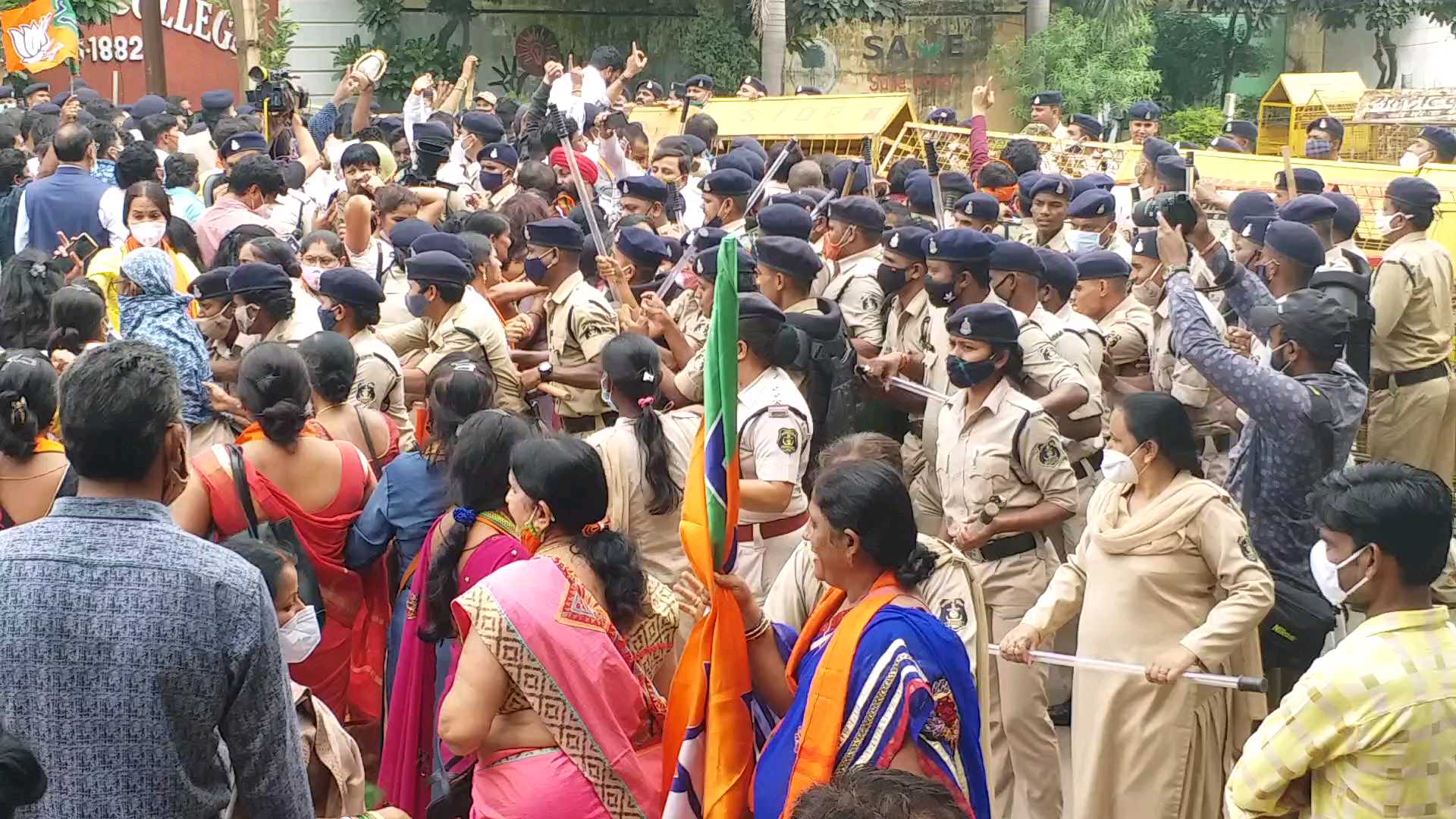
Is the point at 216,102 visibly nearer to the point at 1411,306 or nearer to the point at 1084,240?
the point at 1084,240

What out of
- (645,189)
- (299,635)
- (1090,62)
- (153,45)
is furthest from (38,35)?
(1090,62)

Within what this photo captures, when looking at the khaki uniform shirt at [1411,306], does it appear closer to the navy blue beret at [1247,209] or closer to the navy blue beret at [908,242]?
the navy blue beret at [1247,209]

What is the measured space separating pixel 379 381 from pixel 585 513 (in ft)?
9.06

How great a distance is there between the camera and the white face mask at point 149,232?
8172 mm

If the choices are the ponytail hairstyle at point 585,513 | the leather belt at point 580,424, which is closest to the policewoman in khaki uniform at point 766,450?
the ponytail hairstyle at point 585,513

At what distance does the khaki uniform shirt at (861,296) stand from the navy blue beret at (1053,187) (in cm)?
167

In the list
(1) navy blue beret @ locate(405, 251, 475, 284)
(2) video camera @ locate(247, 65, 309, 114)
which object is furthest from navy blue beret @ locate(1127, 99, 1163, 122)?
(1) navy blue beret @ locate(405, 251, 475, 284)

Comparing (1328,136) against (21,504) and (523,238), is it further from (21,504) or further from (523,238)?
(21,504)

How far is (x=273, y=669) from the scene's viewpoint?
114 inches

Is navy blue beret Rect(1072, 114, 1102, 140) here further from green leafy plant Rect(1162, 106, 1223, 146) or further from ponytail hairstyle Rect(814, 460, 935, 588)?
ponytail hairstyle Rect(814, 460, 935, 588)

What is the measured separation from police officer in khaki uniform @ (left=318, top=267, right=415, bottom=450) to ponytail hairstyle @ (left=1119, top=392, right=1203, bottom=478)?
293 cm

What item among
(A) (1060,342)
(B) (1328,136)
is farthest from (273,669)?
(B) (1328,136)

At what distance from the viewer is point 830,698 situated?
3.39 meters

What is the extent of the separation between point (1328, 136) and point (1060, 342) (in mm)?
9441
